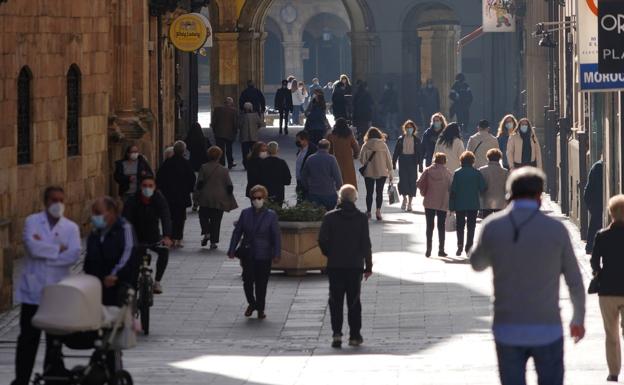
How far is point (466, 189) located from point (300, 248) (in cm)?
269

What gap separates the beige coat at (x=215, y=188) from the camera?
2570 centimetres

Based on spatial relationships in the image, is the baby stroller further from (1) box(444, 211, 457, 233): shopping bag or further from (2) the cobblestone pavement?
(1) box(444, 211, 457, 233): shopping bag

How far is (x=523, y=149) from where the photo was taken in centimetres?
3002

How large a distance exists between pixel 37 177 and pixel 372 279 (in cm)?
488

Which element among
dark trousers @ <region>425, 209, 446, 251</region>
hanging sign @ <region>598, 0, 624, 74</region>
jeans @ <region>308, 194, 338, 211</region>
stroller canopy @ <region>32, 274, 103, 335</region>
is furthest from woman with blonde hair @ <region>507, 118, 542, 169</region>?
stroller canopy @ <region>32, 274, 103, 335</region>

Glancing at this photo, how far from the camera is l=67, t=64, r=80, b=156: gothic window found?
90.3 feet

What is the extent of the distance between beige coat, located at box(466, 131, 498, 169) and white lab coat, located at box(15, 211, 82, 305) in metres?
16.5

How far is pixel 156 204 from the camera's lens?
1936 centimetres

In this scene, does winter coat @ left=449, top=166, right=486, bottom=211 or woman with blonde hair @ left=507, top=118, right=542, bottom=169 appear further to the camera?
woman with blonde hair @ left=507, top=118, right=542, bottom=169

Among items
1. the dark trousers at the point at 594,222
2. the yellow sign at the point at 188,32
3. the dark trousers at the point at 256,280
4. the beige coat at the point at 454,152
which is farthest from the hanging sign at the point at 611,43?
the yellow sign at the point at 188,32

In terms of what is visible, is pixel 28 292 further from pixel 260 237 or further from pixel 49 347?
pixel 260 237

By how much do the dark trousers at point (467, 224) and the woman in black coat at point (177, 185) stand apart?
3610 millimetres

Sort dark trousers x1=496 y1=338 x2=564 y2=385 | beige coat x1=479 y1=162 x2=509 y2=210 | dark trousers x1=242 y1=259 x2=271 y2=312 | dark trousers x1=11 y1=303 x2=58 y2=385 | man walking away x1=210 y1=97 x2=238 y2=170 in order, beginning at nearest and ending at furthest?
dark trousers x1=496 y1=338 x2=564 y2=385
dark trousers x1=11 y1=303 x2=58 y2=385
dark trousers x1=242 y1=259 x2=271 y2=312
beige coat x1=479 y1=162 x2=509 y2=210
man walking away x1=210 y1=97 x2=238 y2=170

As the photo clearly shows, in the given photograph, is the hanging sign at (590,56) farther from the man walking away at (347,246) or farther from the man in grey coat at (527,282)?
the man in grey coat at (527,282)
